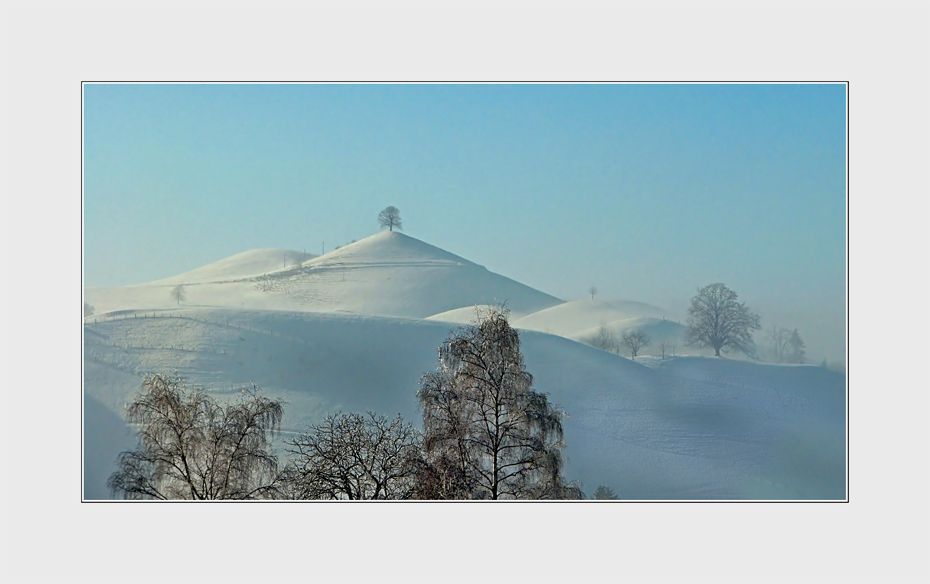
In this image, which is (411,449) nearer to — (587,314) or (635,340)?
(635,340)

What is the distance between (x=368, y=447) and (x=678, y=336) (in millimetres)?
26999

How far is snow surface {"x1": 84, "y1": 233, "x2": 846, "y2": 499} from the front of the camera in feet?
81.2

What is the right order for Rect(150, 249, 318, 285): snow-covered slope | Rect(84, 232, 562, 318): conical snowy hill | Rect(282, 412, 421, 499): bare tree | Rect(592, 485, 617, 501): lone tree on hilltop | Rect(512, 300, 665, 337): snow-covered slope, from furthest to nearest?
1. Rect(84, 232, 562, 318): conical snowy hill
2. Rect(150, 249, 318, 285): snow-covered slope
3. Rect(512, 300, 665, 337): snow-covered slope
4. Rect(592, 485, 617, 501): lone tree on hilltop
5. Rect(282, 412, 421, 499): bare tree

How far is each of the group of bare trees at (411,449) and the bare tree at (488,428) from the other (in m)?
0.02

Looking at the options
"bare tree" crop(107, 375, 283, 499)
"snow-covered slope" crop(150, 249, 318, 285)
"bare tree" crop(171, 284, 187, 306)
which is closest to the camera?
"bare tree" crop(107, 375, 283, 499)

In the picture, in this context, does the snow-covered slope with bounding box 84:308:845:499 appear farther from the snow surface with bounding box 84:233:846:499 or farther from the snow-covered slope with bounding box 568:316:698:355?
the snow-covered slope with bounding box 568:316:698:355

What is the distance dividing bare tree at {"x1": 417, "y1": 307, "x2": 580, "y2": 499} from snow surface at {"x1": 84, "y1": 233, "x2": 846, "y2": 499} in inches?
371

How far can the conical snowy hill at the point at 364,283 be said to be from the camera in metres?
43.8

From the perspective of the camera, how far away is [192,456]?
15.2 meters

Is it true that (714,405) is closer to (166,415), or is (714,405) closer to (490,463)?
(490,463)

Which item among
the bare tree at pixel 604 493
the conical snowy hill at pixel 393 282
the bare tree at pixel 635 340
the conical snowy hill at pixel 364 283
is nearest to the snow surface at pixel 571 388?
the bare tree at pixel 604 493

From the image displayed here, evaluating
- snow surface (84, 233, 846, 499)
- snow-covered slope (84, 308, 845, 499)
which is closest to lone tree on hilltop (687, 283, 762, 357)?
snow surface (84, 233, 846, 499)

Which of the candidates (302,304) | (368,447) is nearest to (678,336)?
(302,304)

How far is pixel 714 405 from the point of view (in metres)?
29.1
